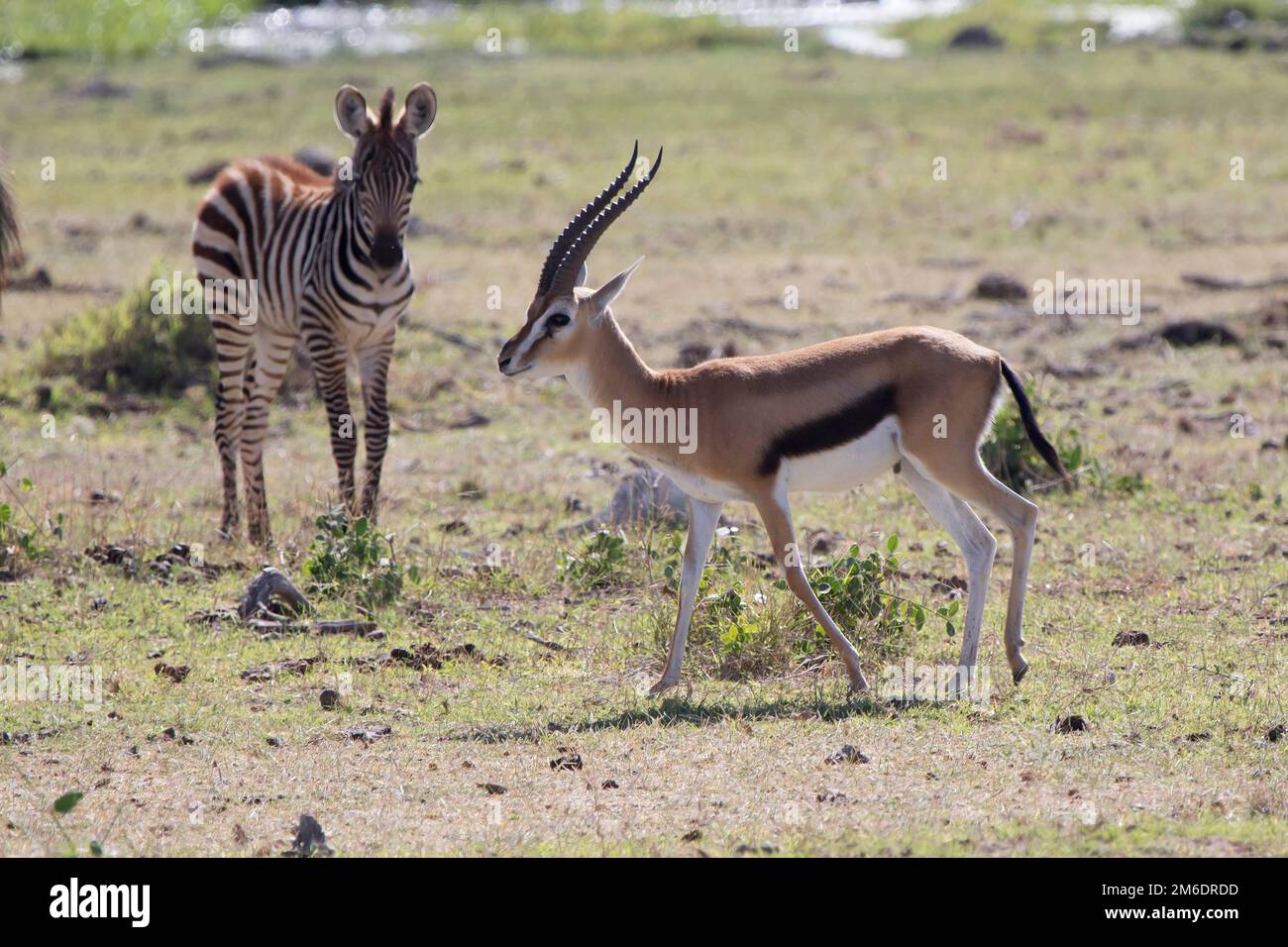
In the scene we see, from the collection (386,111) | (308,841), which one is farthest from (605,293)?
(386,111)

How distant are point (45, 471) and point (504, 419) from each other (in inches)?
129

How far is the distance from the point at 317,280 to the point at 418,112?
3.56 ft

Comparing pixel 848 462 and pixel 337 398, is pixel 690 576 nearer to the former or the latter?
pixel 848 462

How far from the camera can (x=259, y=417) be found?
9.60 metres

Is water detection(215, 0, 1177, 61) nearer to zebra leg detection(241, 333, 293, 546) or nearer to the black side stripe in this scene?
zebra leg detection(241, 333, 293, 546)

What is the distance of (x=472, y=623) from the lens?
780cm

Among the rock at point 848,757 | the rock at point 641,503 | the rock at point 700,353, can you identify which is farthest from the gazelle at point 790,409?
the rock at point 700,353

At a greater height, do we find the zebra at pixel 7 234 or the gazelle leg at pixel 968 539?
the zebra at pixel 7 234

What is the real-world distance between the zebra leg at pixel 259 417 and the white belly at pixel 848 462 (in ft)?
12.0

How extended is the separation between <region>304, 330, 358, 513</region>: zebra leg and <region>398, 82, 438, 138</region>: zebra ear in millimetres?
1231

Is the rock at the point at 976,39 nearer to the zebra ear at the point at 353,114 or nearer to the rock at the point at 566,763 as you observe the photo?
the zebra ear at the point at 353,114

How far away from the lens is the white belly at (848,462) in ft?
21.3

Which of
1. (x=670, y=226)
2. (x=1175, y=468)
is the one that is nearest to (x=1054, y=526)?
(x=1175, y=468)

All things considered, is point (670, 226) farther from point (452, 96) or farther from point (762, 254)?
point (452, 96)
